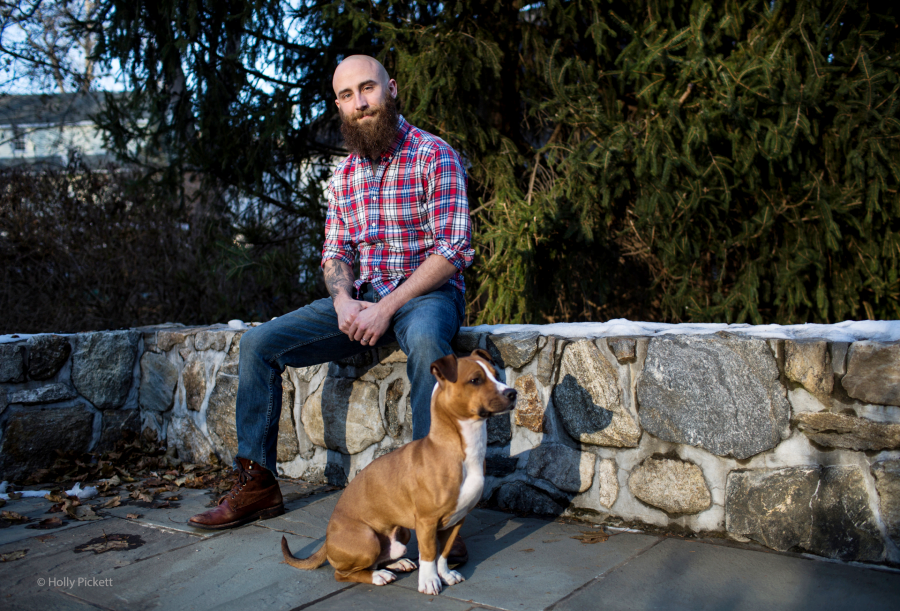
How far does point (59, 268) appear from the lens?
688 cm

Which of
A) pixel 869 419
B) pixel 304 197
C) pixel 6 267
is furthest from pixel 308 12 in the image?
pixel 869 419

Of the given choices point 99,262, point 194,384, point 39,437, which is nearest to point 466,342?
point 194,384

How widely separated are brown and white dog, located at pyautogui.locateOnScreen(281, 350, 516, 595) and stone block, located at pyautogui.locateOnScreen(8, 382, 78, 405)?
274 cm

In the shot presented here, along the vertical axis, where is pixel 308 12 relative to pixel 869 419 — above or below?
above

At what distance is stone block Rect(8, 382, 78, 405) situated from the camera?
4086 millimetres

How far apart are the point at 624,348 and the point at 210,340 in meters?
2.72

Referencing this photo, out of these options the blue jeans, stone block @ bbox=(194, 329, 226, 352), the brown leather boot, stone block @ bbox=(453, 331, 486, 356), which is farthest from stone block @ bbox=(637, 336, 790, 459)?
stone block @ bbox=(194, 329, 226, 352)

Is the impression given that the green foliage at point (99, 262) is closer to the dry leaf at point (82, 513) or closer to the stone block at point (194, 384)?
the stone block at point (194, 384)

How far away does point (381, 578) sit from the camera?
2293mm

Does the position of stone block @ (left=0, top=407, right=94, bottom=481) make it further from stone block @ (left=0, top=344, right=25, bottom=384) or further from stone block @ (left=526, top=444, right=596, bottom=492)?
stone block @ (left=526, top=444, right=596, bottom=492)

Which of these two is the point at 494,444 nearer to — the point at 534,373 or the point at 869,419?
the point at 534,373

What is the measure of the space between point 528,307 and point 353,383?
82.8 inches

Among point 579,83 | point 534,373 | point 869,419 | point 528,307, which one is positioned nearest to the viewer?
point 869,419

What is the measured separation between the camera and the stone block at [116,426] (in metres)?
4.39
